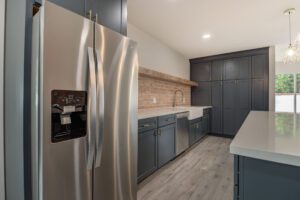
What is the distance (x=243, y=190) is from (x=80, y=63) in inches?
46.6

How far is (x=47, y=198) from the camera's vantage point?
3.13 feet

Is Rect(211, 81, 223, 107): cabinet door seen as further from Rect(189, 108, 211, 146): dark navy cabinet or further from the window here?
the window

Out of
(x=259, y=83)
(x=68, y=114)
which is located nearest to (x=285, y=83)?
(x=259, y=83)

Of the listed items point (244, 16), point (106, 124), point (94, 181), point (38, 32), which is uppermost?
point (244, 16)

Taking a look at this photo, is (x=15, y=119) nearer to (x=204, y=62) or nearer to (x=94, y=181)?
(x=94, y=181)

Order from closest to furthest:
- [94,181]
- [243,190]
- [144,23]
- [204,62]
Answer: [243,190], [94,181], [144,23], [204,62]

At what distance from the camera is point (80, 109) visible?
1.15 meters

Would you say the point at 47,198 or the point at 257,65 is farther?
the point at 257,65

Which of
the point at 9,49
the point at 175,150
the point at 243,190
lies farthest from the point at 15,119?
the point at 175,150

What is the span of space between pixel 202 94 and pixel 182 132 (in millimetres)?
2409

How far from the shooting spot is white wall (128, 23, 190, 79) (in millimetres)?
3145

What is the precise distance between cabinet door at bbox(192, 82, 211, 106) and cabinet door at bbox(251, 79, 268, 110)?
3.81ft

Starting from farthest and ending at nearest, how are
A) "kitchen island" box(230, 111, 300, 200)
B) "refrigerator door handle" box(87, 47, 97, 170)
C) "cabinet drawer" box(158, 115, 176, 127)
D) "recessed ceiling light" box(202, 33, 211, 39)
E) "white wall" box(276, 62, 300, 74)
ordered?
"white wall" box(276, 62, 300, 74) → "recessed ceiling light" box(202, 33, 211, 39) → "cabinet drawer" box(158, 115, 176, 127) → "refrigerator door handle" box(87, 47, 97, 170) → "kitchen island" box(230, 111, 300, 200)

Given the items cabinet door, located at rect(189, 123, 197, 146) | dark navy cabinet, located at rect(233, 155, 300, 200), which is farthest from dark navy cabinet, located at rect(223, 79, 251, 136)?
dark navy cabinet, located at rect(233, 155, 300, 200)
